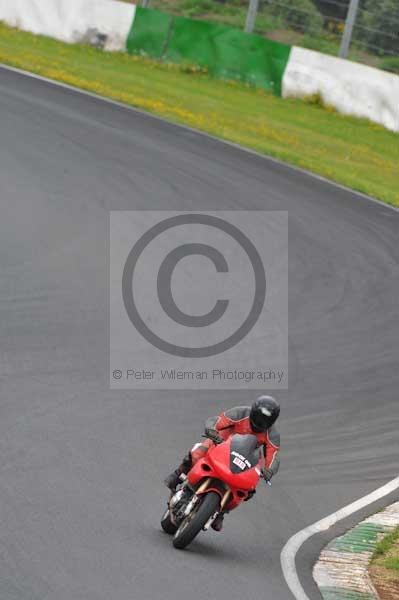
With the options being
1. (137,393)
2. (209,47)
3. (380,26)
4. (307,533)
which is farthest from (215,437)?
(209,47)

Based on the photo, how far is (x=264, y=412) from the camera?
9055mm

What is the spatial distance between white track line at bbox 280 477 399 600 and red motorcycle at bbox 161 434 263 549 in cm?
68

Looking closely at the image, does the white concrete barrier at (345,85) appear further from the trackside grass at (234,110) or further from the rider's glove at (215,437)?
the rider's glove at (215,437)

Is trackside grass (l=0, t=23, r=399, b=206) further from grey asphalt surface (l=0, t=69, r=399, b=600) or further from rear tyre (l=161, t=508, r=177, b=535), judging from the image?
rear tyre (l=161, t=508, r=177, b=535)

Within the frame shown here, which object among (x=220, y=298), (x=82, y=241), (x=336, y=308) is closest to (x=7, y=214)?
(x=82, y=241)

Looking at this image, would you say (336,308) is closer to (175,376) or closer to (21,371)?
(175,376)

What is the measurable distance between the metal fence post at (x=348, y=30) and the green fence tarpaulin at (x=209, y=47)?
163cm

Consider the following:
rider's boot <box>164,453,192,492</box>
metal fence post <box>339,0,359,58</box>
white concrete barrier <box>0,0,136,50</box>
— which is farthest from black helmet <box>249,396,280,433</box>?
white concrete barrier <box>0,0,136,50</box>

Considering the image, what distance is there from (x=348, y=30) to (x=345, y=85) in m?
1.43

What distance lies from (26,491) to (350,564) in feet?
8.80

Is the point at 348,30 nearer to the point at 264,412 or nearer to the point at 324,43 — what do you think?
the point at 324,43

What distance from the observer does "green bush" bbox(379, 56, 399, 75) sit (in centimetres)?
3094

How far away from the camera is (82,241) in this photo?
16.8 meters

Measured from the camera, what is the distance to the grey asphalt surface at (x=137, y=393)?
8383 millimetres
